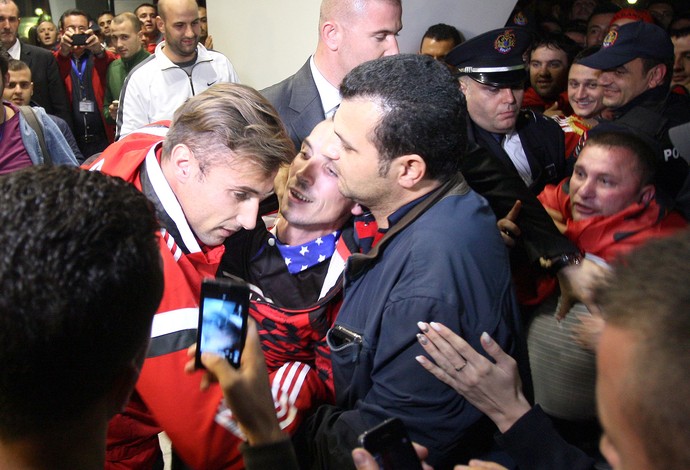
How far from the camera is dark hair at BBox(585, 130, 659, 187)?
2.45 metres

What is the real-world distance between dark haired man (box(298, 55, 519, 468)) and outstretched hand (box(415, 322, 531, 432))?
41 millimetres

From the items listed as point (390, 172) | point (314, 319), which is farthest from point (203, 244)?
point (390, 172)

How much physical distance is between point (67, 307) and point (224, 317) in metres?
0.52

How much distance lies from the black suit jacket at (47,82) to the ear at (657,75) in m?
4.48

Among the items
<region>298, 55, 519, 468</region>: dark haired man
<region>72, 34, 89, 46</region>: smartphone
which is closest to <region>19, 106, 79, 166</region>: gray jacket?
<region>298, 55, 519, 468</region>: dark haired man

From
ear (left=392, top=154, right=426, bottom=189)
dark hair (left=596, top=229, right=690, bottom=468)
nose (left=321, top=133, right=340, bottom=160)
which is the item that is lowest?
nose (left=321, top=133, right=340, bottom=160)

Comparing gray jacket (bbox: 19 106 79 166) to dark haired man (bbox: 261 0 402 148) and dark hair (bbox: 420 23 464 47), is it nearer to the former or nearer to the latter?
dark haired man (bbox: 261 0 402 148)

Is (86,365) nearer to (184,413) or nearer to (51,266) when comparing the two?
(51,266)

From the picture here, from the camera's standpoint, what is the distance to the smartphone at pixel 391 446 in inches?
48.2

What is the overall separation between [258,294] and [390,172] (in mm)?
510

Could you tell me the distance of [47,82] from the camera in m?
5.71

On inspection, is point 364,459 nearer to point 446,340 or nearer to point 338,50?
point 446,340

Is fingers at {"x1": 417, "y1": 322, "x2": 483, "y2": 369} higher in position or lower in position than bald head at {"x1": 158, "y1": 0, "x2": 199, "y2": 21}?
lower

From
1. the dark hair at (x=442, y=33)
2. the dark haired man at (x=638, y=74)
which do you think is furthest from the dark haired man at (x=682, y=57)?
the dark hair at (x=442, y=33)
